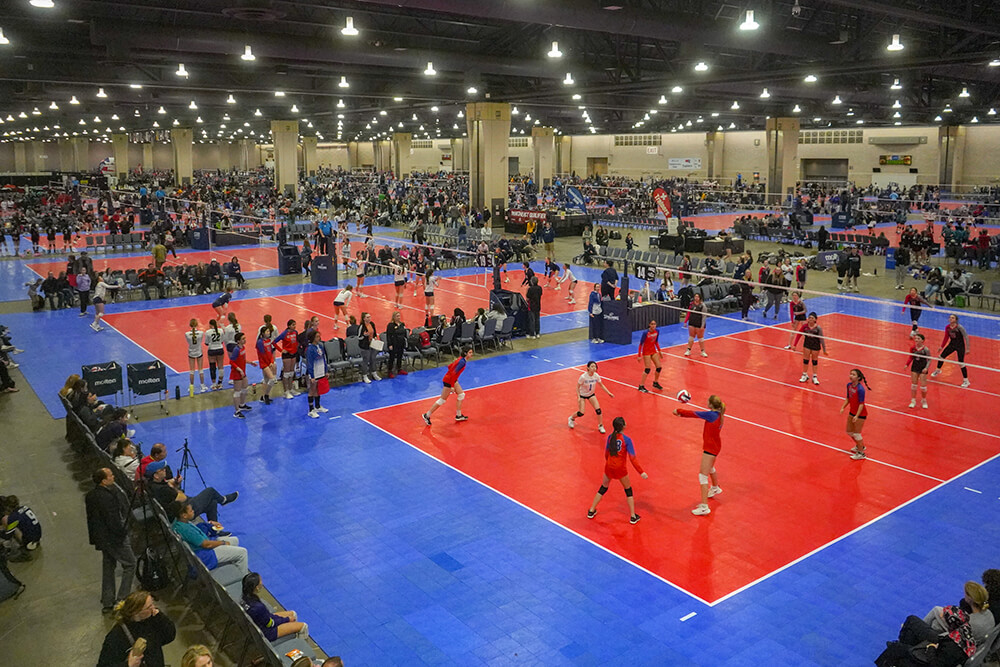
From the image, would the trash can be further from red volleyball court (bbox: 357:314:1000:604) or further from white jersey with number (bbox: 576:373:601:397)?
white jersey with number (bbox: 576:373:601:397)

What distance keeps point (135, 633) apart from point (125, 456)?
19.1ft

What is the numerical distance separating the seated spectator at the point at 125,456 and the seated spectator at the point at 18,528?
1.38 metres

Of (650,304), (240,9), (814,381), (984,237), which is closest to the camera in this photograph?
(814,381)

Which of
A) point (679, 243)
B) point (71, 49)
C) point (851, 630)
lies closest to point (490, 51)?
point (679, 243)

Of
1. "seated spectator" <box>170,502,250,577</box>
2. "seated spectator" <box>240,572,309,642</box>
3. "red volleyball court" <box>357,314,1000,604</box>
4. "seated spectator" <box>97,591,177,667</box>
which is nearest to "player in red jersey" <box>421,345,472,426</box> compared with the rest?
"red volleyball court" <box>357,314,1000,604</box>

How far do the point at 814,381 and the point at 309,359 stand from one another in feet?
40.3

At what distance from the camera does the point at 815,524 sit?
40.2 feet

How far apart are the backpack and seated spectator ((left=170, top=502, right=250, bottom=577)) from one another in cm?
56

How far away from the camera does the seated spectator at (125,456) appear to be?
12.1 meters

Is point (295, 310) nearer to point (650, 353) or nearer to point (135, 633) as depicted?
point (650, 353)

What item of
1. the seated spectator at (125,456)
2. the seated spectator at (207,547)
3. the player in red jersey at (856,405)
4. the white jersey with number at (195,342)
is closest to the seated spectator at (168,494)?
the seated spectator at (207,547)

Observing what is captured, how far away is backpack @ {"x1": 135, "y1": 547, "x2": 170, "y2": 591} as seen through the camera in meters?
10.2

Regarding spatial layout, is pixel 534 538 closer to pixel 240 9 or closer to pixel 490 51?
pixel 240 9

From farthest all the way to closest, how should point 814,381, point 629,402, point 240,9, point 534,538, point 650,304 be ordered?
point 650,304, point 240,9, point 814,381, point 629,402, point 534,538
